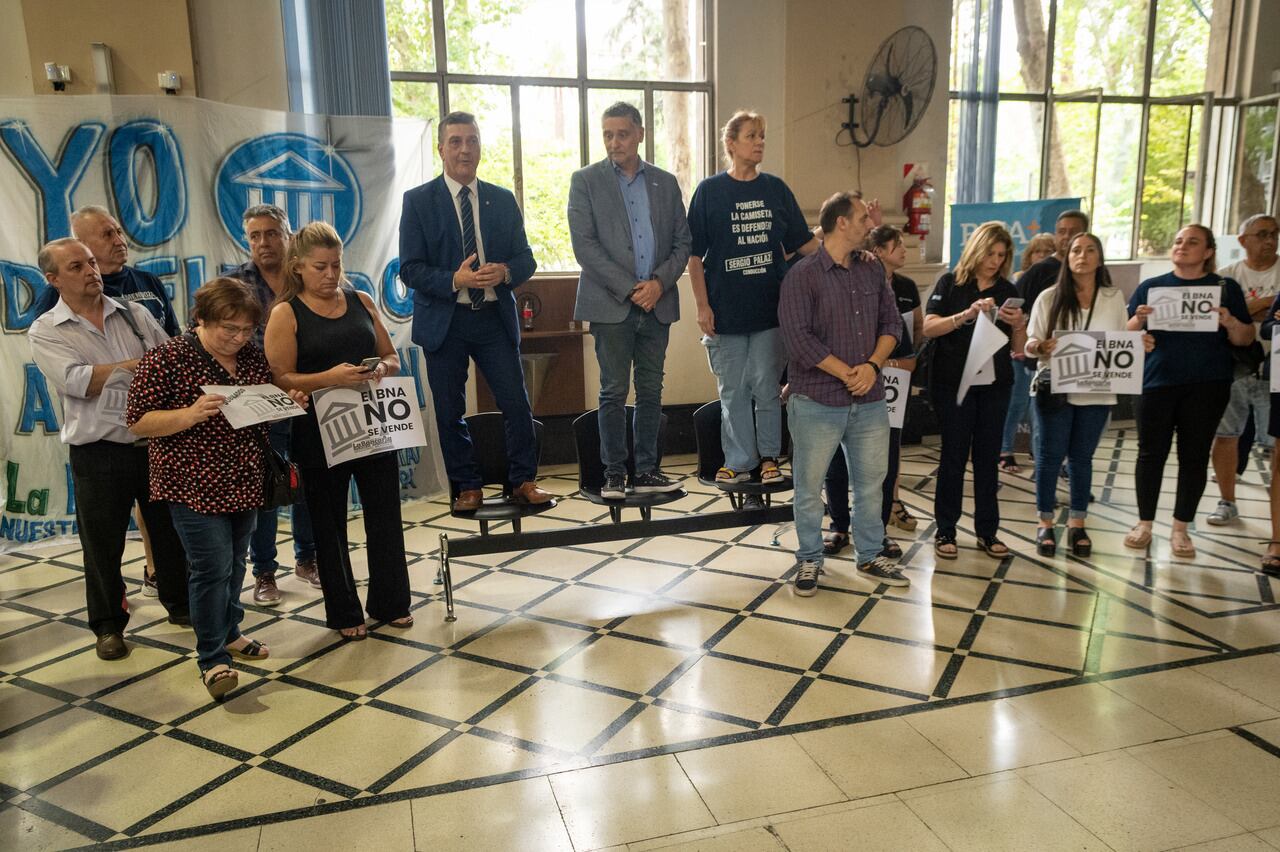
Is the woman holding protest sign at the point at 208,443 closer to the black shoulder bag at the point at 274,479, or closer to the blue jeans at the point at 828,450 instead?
the black shoulder bag at the point at 274,479

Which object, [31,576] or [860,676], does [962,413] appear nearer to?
[860,676]

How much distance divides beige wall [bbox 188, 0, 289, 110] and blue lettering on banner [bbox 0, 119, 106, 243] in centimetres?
79

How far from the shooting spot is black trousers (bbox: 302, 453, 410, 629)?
3254 mm

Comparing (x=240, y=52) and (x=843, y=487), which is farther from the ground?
(x=240, y=52)

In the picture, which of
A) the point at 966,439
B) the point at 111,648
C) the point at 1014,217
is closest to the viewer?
the point at 111,648

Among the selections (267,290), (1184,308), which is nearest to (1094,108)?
(1184,308)

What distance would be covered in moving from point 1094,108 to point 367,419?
24.8ft

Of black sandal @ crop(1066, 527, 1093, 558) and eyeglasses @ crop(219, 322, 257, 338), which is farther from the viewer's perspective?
black sandal @ crop(1066, 527, 1093, 558)

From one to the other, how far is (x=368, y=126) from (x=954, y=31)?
16.7ft

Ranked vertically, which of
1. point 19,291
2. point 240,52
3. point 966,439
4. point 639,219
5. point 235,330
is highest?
point 240,52

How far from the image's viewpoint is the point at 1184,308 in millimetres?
3932

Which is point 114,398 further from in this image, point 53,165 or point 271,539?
point 53,165

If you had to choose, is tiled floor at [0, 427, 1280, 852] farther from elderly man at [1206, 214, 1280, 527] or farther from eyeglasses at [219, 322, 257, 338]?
eyeglasses at [219, 322, 257, 338]

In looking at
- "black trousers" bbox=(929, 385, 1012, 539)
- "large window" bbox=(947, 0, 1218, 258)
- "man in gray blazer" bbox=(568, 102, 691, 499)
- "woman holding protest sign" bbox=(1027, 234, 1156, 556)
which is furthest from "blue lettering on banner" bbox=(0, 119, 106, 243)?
"large window" bbox=(947, 0, 1218, 258)
